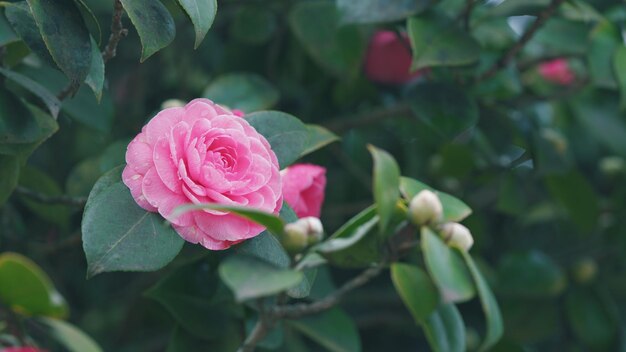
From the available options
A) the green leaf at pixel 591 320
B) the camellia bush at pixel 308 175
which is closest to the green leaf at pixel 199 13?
the camellia bush at pixel 308 175

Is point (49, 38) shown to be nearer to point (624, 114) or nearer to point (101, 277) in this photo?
point (101, 277)

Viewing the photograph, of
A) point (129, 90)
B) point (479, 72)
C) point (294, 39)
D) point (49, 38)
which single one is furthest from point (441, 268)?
point (129, 90)

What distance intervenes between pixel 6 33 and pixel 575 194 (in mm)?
1005

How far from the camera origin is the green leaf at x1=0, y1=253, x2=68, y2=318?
920mm

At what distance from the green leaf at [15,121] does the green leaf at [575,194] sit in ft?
3.07

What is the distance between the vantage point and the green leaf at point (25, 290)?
920 millimetres

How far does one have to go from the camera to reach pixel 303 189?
991 millimetres

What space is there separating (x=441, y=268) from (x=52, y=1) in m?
0.42

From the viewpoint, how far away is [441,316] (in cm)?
85

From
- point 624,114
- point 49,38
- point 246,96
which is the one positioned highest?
point 49,38

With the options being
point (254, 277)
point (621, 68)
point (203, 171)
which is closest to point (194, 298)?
point (203, 171)

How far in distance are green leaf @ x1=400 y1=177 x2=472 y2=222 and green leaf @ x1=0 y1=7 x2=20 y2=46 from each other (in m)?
0.39

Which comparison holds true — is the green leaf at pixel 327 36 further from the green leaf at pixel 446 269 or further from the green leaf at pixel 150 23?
the green leaf at pixel 446 269

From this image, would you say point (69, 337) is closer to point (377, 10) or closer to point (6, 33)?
point (6, 33)
